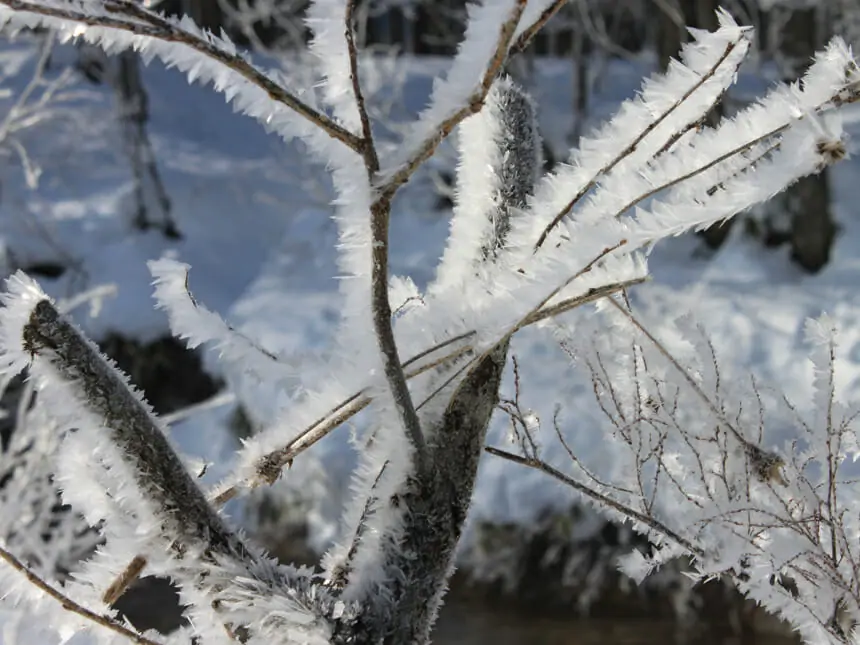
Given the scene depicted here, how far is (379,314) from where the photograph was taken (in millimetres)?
566

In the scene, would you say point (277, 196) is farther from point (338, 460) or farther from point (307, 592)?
point (307, 592)

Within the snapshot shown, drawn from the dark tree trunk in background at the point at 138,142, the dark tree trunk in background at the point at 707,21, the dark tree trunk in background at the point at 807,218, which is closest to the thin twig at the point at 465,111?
the dark tree trunk in background at the point at 707,21

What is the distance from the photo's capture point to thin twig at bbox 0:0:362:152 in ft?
1.50

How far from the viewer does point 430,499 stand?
64 cm

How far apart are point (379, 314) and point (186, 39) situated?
0.68 feet

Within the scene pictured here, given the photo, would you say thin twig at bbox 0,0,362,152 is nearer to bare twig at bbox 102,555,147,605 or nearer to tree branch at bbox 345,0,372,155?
tree branch at bbox 345,0,372,155

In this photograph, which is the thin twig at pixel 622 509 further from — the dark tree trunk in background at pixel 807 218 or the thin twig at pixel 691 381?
the dark tree trunk in background at pixel 807 218

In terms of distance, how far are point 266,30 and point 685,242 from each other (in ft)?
27.7

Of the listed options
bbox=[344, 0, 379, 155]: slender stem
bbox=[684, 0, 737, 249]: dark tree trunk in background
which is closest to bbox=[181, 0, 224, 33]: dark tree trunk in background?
bbox=[684, 0, 737, 249]: dark tree trunk in background

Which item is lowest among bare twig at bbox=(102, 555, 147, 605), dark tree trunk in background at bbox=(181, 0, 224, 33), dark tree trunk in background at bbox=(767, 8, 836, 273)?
bare twig at bbox=(102, 555, 147, 605)

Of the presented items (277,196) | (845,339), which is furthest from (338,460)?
(277,196)

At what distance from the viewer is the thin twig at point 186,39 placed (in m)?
0.46

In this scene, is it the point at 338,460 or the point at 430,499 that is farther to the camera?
the point at 338,460

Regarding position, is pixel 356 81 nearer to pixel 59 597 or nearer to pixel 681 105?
pixel 681 105
